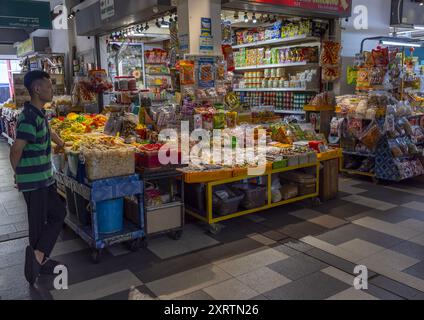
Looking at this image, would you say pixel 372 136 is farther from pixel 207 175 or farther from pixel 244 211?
pixel 207 175

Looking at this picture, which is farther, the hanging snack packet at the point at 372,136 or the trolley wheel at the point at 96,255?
the hanging snack packet at the point at 372,136

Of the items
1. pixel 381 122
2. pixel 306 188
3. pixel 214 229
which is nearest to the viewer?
pixel 214 229

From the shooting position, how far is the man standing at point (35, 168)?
319cm

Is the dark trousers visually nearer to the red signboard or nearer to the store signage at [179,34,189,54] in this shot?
the store signage at [179,34,189,54]

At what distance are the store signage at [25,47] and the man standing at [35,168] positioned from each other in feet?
33.0

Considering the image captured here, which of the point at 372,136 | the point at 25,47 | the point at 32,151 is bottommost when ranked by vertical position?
the point at 372,136

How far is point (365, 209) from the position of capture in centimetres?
513

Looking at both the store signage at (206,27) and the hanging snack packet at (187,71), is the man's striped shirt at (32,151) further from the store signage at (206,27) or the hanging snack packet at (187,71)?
the store signage at (206,27)

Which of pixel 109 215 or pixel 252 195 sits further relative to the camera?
pixel 252 195

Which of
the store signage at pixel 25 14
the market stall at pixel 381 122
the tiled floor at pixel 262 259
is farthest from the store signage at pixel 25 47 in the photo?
the market stall at pixel 381 122

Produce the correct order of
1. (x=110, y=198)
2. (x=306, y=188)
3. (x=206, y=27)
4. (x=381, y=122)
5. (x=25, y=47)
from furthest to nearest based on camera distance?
(x=25, y=47), (x=381, y=122), (x=306, y=188), (x=206, y=27), (x=110, y=198)

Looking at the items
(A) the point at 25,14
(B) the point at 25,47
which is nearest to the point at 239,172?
(A) the point at 25,14

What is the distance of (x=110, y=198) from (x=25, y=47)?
11199 mm

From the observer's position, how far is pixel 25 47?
12.9 m
